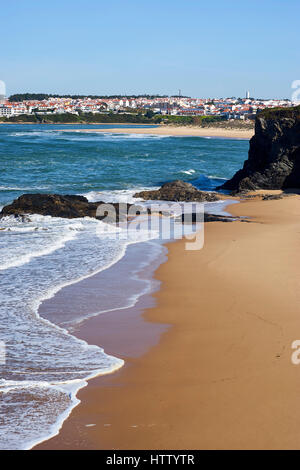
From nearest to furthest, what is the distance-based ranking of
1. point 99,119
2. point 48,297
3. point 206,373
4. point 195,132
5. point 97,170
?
point 206,373
point 48,297
point 97,170
point 195,132
point 99,119

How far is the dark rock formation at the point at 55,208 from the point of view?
58.0ft

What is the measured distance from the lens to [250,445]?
14.8 feet

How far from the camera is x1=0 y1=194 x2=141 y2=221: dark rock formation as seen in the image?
17.7 meters

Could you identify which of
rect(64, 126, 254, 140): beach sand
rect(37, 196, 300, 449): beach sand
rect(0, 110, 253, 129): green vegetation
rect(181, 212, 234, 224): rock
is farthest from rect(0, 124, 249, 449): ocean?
rect(0, 110, 253, 129): green vegetation

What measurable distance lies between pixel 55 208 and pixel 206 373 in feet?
41.7

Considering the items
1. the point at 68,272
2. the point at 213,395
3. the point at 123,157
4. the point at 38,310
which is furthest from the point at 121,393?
the point at 123,157

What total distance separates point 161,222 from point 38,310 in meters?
9.19

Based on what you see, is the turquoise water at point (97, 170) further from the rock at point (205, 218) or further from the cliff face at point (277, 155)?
the rock at point (205, 218)

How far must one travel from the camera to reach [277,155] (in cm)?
2558

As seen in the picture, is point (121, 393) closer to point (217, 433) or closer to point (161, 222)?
point (217, 433)

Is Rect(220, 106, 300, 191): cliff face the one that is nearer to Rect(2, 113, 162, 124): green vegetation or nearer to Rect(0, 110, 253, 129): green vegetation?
Rect(0, 110, 253, 129): green vegetation

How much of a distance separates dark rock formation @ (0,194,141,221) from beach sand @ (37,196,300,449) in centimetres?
767

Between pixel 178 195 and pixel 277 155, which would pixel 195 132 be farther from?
pixel 178 195

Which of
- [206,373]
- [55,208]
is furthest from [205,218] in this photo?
[206,373]
